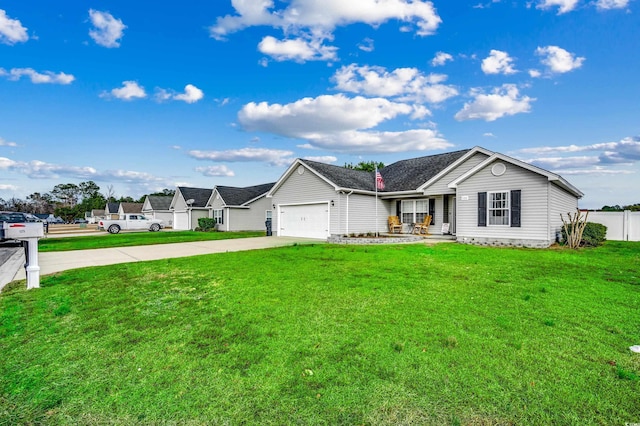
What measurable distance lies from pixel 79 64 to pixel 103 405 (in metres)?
21.5

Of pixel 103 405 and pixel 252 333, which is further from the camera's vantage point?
pixel 252 333

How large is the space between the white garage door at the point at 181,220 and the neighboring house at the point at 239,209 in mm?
4931

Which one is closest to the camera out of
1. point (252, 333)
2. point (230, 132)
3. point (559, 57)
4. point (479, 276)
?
point (252, 333)

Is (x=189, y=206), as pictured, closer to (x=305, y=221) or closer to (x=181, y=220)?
(x=181, y=220)

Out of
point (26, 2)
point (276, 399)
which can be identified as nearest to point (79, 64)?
point (26, 2)

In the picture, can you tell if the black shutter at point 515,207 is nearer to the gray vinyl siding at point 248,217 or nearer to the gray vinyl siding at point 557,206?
the gray vinyl siding at point 557,206

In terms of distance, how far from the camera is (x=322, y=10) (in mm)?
11703

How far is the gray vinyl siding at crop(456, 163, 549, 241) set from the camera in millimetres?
13281

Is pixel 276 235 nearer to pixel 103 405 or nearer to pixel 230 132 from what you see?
pixel 230 132

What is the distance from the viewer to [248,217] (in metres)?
30.9

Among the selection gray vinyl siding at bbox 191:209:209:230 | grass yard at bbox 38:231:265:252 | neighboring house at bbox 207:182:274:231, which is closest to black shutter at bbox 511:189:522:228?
grass yard at bbox 38:231:265:252

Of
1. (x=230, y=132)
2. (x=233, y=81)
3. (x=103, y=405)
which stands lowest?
(x=103, y=405)

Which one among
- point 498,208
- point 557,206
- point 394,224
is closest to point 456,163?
point 498,208

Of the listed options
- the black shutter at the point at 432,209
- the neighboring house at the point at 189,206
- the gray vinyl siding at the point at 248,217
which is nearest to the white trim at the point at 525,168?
the black shutter at the point at 432,209
